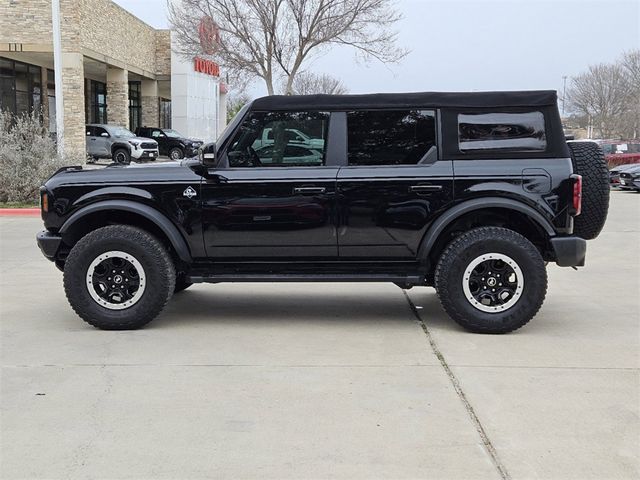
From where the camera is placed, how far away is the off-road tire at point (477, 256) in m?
5.54

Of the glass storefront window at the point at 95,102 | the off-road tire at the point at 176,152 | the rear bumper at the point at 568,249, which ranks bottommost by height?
the rear bumper at the point at 568,249

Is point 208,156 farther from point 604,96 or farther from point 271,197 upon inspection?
point 604,96

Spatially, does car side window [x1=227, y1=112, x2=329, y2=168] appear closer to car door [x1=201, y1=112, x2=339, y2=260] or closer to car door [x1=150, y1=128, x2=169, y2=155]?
car door [x1=201, y1=112, x2=339, y2=260]

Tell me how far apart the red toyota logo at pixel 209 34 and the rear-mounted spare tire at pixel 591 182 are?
1044 inches

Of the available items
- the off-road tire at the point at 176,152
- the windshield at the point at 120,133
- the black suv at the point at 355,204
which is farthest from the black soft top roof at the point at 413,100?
the off-road tire at the point at 176,152

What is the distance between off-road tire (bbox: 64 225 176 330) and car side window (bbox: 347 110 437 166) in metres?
1.81

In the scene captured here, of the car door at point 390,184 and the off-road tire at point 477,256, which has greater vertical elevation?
the car door at point 390,184

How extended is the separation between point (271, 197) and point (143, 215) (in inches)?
41.9

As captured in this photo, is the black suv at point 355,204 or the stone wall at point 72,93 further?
the stone wall at point 72,93

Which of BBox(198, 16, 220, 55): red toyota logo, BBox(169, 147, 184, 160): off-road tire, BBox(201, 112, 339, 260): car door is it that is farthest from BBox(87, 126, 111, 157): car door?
BBox(201, 112, 339, 260): car door

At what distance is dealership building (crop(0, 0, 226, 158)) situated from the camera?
2802 centimetres

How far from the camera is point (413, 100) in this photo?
575 cm

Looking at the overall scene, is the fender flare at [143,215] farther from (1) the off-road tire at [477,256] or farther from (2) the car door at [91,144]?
(2) the car door at [91,144]

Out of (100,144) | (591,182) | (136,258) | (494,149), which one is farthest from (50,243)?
(100,144)
